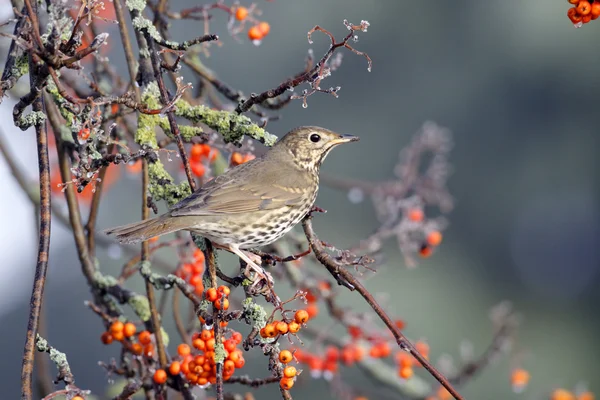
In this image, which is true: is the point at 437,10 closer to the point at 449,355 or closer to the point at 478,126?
the point at 478,126

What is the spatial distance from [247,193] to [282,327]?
1.00m

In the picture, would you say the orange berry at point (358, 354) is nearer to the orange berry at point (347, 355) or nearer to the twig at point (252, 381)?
the orange berry at point (347, 355)

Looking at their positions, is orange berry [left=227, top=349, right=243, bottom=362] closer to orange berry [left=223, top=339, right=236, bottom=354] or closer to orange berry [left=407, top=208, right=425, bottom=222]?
orange berry [left=223, top=339, right=236, bottom=354]

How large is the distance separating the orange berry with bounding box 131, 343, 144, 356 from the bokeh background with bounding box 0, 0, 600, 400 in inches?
158

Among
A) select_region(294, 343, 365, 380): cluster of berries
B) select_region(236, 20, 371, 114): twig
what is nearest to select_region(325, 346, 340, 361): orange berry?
select_region(294, 343, 365, 380): cluster of berries

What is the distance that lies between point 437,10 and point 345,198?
6.33 feet

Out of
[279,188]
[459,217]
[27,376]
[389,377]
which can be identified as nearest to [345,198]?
[459,217]

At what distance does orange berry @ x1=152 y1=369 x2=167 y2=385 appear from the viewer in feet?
7.58

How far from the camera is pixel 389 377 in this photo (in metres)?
3.61

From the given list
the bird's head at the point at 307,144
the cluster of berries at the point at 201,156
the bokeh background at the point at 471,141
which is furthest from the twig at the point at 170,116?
the bokeh background at the point at 471,141

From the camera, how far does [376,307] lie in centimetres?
197

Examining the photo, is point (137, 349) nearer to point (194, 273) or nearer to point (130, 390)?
point (130, 390)

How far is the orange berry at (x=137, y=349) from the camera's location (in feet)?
8.09

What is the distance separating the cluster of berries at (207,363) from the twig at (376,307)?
0.33 m
